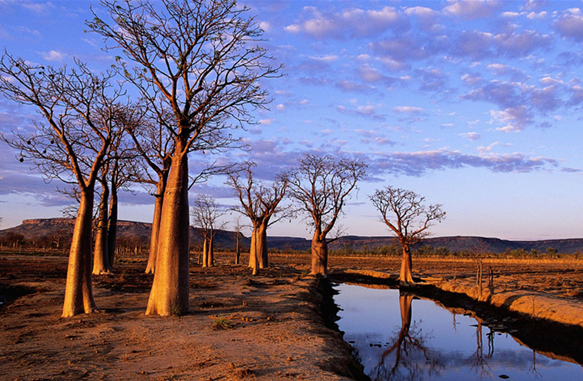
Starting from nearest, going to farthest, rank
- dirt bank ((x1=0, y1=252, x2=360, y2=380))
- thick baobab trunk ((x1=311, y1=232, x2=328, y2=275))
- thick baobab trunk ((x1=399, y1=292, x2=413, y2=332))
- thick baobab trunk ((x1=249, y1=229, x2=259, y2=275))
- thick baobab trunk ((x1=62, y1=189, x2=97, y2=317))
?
dirt bank ((x1=0, y1=252, x2=360, y2=380)) → thick baobab trunk ((x1=62, y1=189, x2=97, y2=317)) → thick baobab trunk ((x1=399, y1=292, x2=413, y2=332)) → thick baobab trunk ((x1=249, y1=229, x2=259, y2=275)) → thick baobab trunk ((x1=311, y1=232, x2=328, y2=275))

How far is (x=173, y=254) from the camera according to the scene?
30.7ft

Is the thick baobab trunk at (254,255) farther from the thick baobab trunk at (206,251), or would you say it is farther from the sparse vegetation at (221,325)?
the sparse vegetation at (221,325)

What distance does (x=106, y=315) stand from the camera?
377 inches

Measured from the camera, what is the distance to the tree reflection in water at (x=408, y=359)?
27.9 feet

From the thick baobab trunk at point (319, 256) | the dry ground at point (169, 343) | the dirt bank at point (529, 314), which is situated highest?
the thick baobab trunk at point (319, 256)

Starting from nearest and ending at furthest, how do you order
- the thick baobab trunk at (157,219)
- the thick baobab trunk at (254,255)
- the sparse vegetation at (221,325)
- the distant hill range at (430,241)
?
the sparse vegetation at (221,325) < the thick baobab trunk at (157,219) < the thick baobab trunk at (254,255) < the distant hill range at (430,241)

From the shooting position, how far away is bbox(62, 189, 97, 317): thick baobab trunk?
9.31 metres

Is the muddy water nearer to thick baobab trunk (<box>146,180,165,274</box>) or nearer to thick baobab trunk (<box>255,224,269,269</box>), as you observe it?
thick baobab trunk (<box>146,180,165,274</box>)

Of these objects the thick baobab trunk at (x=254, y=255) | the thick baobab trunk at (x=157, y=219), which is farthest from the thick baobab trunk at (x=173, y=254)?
the thick baobab trunk at (x=254, y=255)

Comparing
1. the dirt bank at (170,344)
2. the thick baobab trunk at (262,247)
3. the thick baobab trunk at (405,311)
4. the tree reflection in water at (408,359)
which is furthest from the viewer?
the thick baobab trunk at (262,247)

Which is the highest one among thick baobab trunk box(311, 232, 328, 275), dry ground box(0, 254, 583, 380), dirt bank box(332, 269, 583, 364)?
thick baobab trunk box(311, 232, 328, 275)

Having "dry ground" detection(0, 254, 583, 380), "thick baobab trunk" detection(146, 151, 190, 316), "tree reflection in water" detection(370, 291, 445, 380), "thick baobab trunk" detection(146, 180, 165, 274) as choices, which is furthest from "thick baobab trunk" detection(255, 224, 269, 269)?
"thick baobab trunk" detection(146, 151, 190, 316)

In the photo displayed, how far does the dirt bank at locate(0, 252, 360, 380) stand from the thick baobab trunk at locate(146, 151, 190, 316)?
1.23 ft

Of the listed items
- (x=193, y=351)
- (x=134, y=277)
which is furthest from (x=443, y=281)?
(x=193, y=351)
